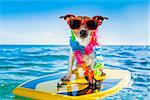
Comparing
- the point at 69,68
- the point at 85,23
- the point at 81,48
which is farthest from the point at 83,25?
the point at 69,68

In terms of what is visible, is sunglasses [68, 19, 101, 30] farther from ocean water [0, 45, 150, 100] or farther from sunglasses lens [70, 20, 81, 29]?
ocean water [0, 45, 150, 100]

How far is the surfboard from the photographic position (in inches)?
147

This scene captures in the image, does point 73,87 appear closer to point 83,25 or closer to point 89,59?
point 89,59

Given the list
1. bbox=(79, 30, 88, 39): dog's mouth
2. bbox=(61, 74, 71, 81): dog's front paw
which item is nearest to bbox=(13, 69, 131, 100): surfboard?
bbox=(61, 74, 71, 81): dog's front paw

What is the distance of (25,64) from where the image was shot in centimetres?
391

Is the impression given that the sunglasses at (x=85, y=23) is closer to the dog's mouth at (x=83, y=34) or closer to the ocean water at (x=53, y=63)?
the dog's mouth at (x=83, y=34)

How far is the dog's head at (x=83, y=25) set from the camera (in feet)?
12.4

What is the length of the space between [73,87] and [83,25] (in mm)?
396

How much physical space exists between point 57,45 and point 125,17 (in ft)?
1.57

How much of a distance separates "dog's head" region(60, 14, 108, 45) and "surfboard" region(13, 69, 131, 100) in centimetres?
26

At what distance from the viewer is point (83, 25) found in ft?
12.4

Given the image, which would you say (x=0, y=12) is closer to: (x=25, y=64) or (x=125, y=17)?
(x=25, y=64)

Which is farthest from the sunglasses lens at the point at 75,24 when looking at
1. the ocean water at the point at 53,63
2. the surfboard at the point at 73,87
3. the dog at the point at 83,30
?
the surfboard at the point at 73,87

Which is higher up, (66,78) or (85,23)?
(85,23)
